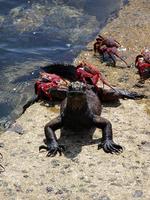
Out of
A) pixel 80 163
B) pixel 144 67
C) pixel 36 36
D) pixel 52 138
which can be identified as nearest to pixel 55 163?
pixel 80 163

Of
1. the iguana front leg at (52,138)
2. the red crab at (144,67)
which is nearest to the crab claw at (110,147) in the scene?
the iguana front leg at (52,138)

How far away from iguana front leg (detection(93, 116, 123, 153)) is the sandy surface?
0.09 metres

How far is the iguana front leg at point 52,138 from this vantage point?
700 centimetres

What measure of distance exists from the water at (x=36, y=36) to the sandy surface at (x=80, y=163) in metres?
1.98

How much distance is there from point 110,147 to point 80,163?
1.57 ft

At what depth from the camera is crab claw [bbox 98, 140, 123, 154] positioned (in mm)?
6973

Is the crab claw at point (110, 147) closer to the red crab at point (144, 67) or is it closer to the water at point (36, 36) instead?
the red crab at point (144, 67)

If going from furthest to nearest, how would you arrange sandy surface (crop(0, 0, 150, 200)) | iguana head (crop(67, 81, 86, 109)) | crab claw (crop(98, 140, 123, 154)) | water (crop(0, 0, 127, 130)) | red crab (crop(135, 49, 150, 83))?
water (crop(0, 0, 127, 130))
red crab (crop(135, 49, 150, 83))
crab claw (crop(98, 140, 123, 154))
iguana head (crop(67, 81, 86, 109))
sandy surface (crop(0, 0, 150, 200))

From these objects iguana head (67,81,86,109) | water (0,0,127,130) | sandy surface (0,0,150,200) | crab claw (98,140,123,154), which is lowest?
water (0,0,127,130)

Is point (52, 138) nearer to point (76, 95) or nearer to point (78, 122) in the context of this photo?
point (78, 122)

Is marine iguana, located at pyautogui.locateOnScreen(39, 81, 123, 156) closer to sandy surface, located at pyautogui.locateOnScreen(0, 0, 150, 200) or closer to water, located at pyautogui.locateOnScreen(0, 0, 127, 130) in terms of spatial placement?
sandy surface, located at pyautogui.locateOnScreen(0, 0, 150, 200)

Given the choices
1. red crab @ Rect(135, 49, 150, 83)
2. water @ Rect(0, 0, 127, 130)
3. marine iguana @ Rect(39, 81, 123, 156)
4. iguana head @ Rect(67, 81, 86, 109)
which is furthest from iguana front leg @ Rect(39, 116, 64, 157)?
red crab @ Rect(135, 49, 150, 83)

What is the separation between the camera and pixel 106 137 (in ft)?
23.5

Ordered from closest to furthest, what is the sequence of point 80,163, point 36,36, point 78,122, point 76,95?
point 80,163 → point 76,95 → point 78,122 → point 36,36
